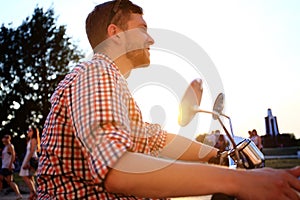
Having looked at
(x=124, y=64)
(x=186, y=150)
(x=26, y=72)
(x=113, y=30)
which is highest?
(x=26, y=72)

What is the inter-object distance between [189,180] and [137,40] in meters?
0.64

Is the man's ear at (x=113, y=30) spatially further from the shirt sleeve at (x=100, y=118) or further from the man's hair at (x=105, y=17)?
the shirt sleeve at (x=100, y=118)

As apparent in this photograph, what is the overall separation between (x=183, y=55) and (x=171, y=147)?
467mm

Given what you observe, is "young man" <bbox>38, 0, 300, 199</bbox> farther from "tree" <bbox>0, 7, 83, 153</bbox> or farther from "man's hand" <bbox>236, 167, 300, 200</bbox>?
"tree" <bbox>0, 7, 83, 153</bbox>

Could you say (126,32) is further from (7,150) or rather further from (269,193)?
(7,150)

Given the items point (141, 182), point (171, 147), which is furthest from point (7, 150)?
point (141, 182)

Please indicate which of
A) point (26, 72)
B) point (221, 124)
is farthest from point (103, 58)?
point (26, 72)

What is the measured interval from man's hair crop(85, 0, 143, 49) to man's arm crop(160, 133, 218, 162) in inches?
25.1

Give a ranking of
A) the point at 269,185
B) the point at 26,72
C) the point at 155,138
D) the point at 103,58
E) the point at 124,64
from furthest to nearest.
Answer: the point at 26,72 → the point at 155,138 → the point at 124,64 → the point at 103,58 → the point at 269,185

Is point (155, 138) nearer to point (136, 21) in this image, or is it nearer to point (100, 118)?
point (136, 21)

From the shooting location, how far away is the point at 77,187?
1372 millimetres

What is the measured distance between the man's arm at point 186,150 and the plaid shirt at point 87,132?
50cm

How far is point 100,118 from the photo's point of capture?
119 cm

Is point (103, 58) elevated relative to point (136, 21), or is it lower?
lower
